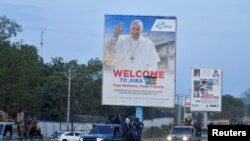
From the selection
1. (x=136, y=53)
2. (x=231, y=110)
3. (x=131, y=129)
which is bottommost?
(x=231, y=110)

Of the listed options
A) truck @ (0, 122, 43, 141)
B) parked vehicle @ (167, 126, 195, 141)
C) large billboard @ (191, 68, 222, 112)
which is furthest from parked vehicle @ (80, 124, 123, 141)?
large billboard @ (191, 68, 222, 112)

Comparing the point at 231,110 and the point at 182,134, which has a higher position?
the point at 231,110

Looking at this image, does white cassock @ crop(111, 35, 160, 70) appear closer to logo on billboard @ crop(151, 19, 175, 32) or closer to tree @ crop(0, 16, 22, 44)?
logo on billboard @ crop(151, 19, 175, 32)

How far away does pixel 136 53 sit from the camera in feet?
118

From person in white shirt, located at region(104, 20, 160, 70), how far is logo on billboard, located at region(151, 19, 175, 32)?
0.80 meters

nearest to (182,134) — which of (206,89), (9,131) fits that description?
(206,89)

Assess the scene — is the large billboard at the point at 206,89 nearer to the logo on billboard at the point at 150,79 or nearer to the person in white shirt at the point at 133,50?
the logo on billboard at the point at 150,79

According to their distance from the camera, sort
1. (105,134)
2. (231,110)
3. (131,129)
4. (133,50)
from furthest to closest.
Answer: (231,110) < (133,50) < (131,129) < (105,134)

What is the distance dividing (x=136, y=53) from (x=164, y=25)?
2.29 metres

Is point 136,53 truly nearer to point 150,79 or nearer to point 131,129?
A: point 150,79

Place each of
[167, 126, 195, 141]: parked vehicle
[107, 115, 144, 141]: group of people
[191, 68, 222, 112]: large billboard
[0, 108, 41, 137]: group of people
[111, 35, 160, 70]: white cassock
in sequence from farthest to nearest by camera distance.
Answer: [191, 68, 222, 112]: large billboard → [167, 126, 195, 141]: parked vehicle → [111, 35, 160, 70]: white cassock → [107, 115, 144, 141]: group of people → [0, 108, 41, 137]: group of people

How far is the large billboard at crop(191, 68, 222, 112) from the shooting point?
5331 centimetres

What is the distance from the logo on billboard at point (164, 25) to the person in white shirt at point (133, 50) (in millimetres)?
802

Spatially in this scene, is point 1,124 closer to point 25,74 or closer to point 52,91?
point 25,74
